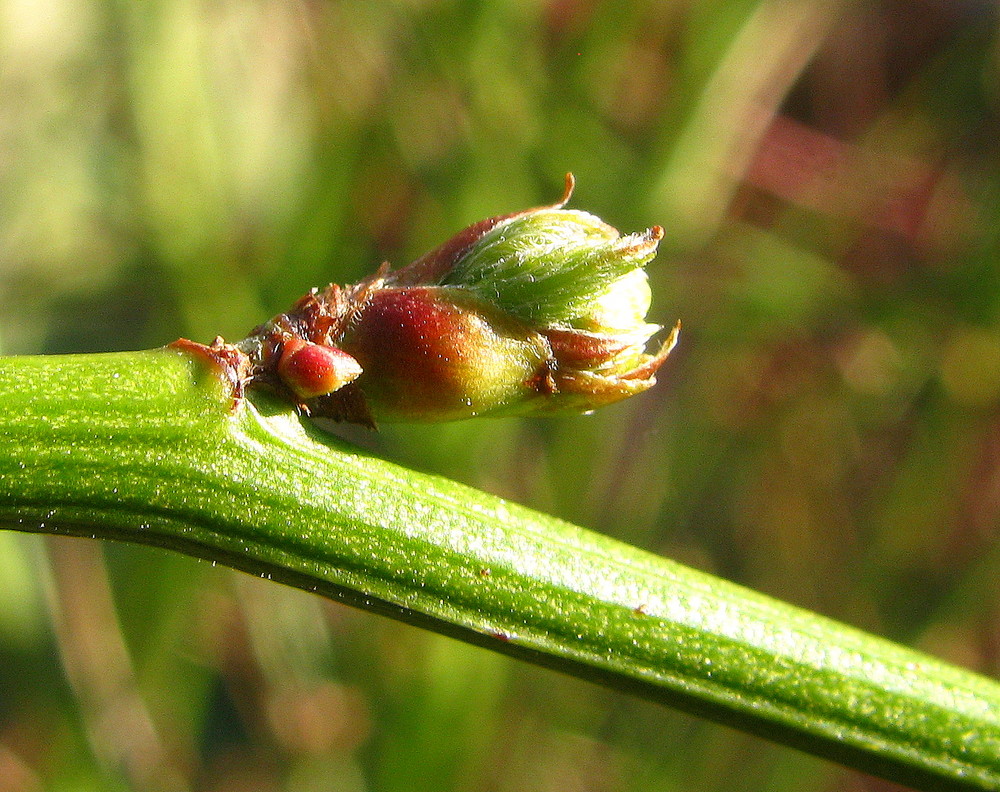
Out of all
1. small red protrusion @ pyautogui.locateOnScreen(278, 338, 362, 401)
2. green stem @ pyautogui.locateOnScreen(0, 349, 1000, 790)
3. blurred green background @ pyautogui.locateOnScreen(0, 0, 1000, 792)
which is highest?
small red protrusion @ pyautogui.locateOnScreen(278, 338, 362, 401)

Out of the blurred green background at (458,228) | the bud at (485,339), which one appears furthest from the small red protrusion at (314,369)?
the blurred green background at (458,228)

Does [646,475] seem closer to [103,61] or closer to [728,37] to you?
[728,37]

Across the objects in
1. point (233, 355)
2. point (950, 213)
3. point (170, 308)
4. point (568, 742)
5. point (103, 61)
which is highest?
point (233, 355)

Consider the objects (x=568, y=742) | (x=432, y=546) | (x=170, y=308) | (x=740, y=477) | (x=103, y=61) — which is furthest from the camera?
(x=740, y=477)

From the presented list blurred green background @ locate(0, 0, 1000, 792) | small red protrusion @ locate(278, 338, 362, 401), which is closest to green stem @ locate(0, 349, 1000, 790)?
small red protrusion @ locate(278, 338, 362, 401)

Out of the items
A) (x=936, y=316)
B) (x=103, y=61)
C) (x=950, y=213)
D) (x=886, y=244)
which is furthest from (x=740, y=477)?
(x=103, y=61)

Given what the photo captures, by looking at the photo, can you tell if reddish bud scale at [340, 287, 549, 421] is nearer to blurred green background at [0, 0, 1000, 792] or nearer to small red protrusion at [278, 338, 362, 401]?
small red protrusion at [278, 338, 362, 401]

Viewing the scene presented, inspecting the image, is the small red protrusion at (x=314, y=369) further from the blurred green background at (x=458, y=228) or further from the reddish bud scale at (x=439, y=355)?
the blurred green background at (x=458, y=228)

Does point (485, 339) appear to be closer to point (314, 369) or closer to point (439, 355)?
point (439, 355)
